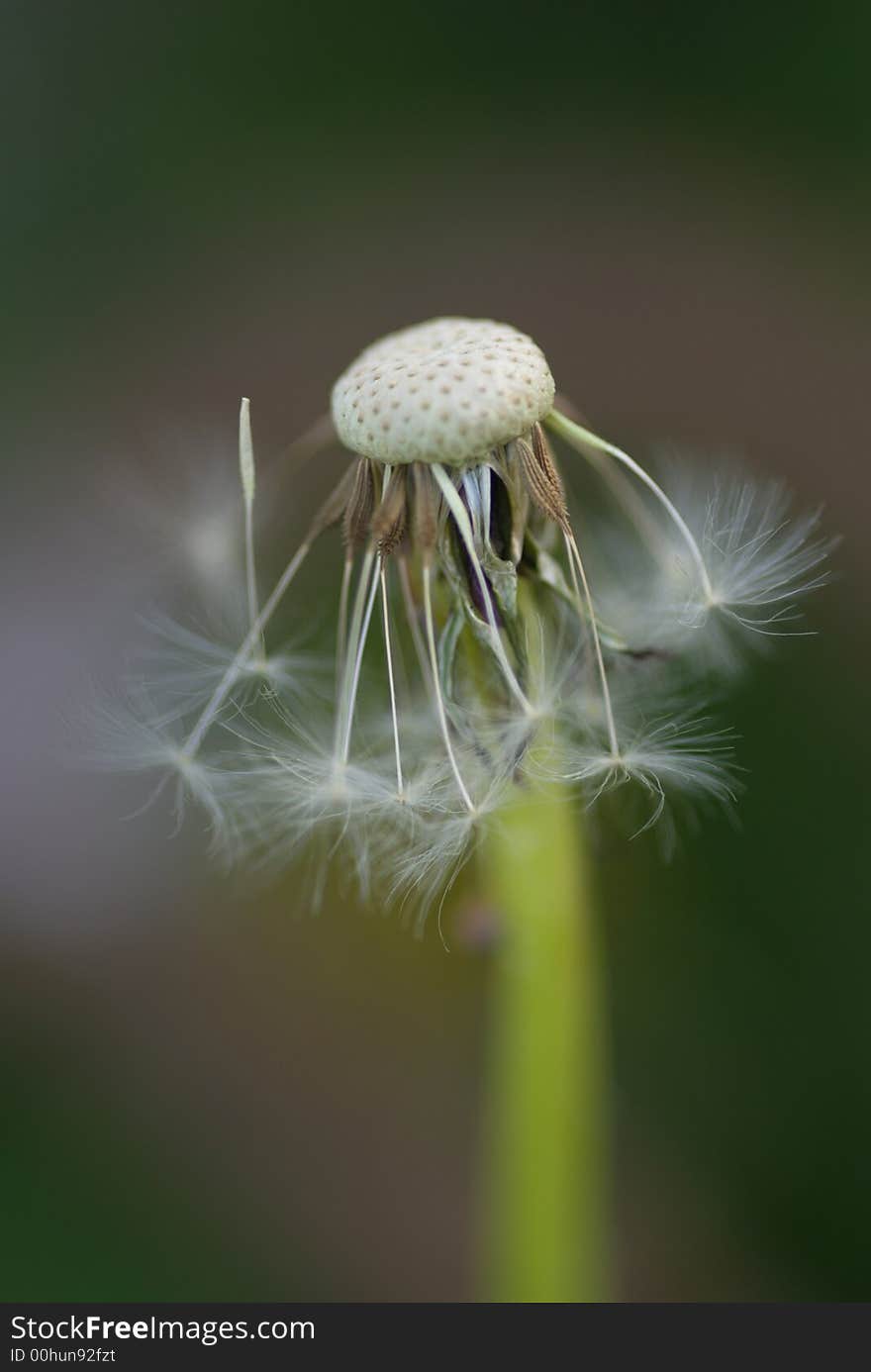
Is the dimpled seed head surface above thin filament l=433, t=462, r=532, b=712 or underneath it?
above

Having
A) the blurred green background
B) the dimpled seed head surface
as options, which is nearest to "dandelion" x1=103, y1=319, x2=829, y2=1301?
the dimpled seed head surface

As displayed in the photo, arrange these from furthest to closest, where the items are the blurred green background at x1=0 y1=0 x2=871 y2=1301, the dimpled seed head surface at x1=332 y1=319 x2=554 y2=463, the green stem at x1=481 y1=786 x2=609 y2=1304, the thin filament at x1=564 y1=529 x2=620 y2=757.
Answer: the blurred green background at x1=0 y1=0 x2=871 y2=1301 < the green stem at x1=481 y1=786 x2=609 y2=1304 < the thin filament at x1=564 y1=529 x2=620 y2=757 < the dimpled seed head surface at x1=332 y1=319 x2=554 y2=463

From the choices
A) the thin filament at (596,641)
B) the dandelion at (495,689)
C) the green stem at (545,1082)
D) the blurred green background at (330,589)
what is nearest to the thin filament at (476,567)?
the dandelion at (495,689)

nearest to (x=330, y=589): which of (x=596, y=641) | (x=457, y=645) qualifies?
(x=457, y=645)

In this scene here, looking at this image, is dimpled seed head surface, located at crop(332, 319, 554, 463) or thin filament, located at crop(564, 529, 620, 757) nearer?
dimpled seed head surface, located at crop(332, 319, 554, 463)

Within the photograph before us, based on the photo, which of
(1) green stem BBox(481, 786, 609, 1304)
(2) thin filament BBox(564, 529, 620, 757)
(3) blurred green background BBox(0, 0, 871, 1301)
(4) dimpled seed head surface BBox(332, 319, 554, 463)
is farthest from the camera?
(3) blurred green background BBox(0, 0, 871, 1301)

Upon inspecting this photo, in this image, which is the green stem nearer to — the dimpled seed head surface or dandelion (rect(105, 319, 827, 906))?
dandelion (rect(105, 319, 827, 906))

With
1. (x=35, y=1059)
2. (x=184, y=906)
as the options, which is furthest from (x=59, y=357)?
(x=35, y=1059)

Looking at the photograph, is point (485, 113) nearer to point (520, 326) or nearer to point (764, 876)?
point (520, 326)

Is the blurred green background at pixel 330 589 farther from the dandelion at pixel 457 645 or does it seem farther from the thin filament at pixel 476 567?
the thin filament at pixel 476 567
